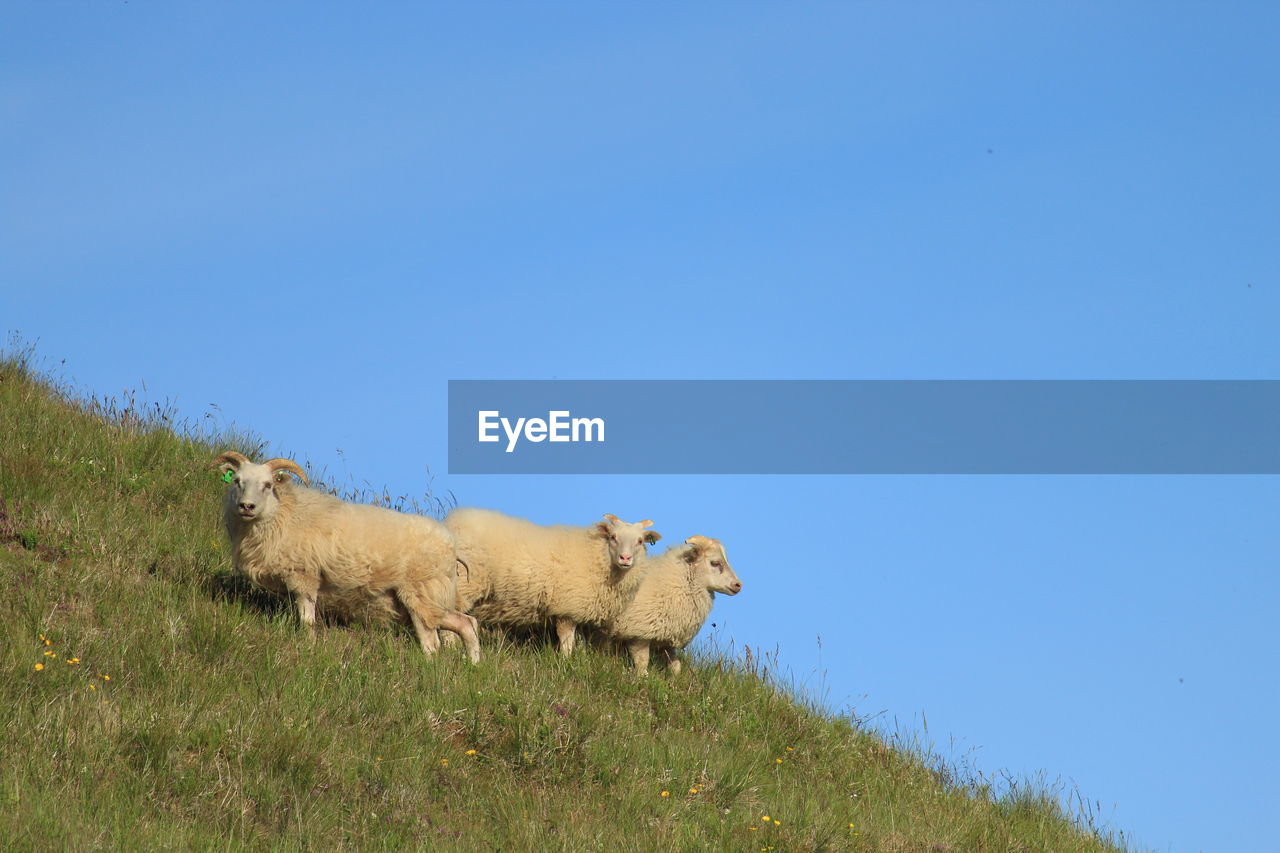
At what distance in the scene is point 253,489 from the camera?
38.8 ft

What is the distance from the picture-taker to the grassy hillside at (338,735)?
347 inches

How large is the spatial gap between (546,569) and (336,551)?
84.4 inches

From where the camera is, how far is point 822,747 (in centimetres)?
→ 1334

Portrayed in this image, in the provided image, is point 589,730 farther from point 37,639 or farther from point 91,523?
point 91,523

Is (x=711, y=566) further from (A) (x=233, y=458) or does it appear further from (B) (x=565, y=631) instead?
(A) (x=233, y=458)

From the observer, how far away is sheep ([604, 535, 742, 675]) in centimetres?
1359

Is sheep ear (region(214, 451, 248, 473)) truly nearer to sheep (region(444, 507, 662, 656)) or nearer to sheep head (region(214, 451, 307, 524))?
sheep head (region(214, 451, 307, 524))

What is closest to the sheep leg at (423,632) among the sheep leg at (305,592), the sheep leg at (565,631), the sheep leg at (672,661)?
the sheep leg at (305,592)

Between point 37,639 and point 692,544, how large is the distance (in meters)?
6.63

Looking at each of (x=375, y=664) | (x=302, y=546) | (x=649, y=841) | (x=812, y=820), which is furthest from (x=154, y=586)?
(x=812, y=820)

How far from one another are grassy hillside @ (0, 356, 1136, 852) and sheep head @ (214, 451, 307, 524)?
2.74 feet

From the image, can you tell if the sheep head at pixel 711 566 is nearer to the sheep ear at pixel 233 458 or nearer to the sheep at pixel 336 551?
the sheep at pixel 336 551

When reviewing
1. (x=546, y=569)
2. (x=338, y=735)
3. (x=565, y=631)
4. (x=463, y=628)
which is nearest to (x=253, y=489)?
(x=463, y=628)

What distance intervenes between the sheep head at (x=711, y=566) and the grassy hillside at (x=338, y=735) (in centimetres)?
88
